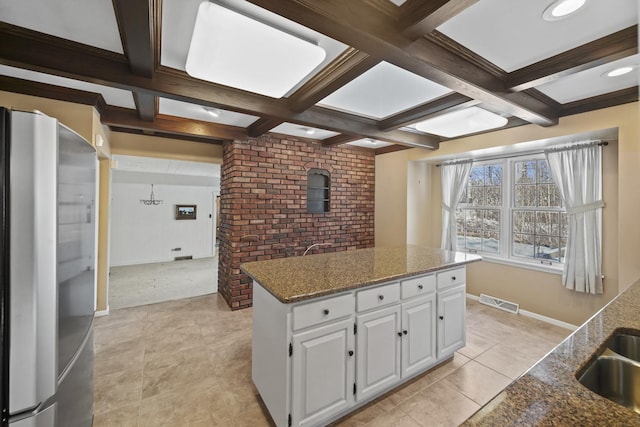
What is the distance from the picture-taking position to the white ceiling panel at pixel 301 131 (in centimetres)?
347

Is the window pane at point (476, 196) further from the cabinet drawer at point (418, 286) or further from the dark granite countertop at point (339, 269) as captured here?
the cabinet drawer at point (418, 286)

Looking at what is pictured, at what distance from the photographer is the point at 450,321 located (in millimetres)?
2330

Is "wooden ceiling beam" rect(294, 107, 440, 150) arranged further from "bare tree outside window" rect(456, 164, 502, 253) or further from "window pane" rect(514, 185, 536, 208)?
"window pane" rect(514, 185, 536, 208)

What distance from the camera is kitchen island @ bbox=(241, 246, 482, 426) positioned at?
1542 mm

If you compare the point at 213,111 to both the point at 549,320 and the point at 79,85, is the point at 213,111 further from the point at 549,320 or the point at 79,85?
the point at 549,320

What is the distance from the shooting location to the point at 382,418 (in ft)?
5.83

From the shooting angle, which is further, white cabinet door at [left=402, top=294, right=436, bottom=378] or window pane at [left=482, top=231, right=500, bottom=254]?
window pane at [left=482, top=231, right=500, bottom=254]

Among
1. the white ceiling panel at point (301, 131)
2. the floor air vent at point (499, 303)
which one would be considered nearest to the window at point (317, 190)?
the white ceiling panel at point (301, 131)

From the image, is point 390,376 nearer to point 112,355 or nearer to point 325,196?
point 112,355

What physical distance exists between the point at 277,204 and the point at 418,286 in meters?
2.36

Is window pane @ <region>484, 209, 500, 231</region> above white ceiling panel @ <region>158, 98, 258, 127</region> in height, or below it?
below

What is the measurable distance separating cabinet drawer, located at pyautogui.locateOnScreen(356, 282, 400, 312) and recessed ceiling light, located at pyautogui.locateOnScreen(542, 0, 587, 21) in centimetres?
174

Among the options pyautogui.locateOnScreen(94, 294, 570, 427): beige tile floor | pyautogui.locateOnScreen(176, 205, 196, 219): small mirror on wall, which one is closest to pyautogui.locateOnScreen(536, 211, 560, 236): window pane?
pyautogui.locateOnScreen(94, 294, 570, 427): beige tile floor

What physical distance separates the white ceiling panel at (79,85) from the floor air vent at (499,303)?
4.88 meters
